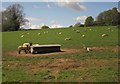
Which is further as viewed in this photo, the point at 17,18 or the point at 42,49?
the point at 17,18

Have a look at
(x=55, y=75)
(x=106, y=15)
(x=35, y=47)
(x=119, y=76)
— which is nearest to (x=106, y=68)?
(x=119, y=76)

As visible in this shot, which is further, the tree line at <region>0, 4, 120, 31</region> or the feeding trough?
the tree line at <region>0, 4, 120, 31</region>

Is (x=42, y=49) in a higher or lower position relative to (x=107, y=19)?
lower

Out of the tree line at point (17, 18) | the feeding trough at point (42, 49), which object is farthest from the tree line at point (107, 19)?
the feeding trough at point (42, 49)

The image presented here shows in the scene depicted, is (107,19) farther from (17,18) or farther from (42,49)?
(42,49)

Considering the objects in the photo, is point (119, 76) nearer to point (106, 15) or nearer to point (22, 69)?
point (22, 69)

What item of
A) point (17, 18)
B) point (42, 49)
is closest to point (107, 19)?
point (17, 18)

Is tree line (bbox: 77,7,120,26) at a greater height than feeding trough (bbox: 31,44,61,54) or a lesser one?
greater

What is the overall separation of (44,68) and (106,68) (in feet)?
12.1

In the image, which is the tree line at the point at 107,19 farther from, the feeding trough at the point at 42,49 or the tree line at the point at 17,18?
the feeding trough at the point at 42,49

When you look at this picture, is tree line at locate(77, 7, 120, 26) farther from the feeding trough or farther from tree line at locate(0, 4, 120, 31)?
the feeding trough

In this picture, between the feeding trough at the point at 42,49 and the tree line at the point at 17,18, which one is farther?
the tree line at the point at 17,18

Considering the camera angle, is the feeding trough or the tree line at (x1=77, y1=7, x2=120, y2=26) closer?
the feeding trough

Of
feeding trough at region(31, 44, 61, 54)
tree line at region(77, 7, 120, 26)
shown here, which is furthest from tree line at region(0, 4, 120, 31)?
feeding trough at region(31, 44, 61, 54)
